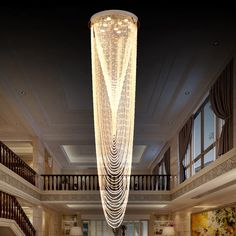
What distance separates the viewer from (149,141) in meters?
16.5

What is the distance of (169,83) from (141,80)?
2.11ft

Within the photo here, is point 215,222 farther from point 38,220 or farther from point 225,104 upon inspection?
point 38,220

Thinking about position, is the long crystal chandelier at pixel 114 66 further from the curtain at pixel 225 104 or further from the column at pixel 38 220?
the column at pixel 38 220

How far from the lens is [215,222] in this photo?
40.5ft

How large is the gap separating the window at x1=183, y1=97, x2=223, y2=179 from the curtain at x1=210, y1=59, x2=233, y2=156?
2.33 ft

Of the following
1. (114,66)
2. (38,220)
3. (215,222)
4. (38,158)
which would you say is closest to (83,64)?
(114,66)

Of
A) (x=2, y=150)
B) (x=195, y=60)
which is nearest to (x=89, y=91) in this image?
(x=2, y=150)

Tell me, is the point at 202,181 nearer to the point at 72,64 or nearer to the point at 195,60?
the point at 195,60

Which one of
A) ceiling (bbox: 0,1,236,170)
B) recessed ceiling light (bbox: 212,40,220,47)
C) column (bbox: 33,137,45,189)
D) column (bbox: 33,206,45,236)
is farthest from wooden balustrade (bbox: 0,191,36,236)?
recessed ceiling light (bbox: 212,40,220,47)

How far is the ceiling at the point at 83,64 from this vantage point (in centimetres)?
709

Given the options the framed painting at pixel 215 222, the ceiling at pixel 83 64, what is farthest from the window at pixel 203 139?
the framed painting at pixel 215 222

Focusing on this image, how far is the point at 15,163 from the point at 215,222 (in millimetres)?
5342

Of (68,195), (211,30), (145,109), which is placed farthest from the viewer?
(68,195)

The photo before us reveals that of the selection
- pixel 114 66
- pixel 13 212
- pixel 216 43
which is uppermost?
pixel 216 43
